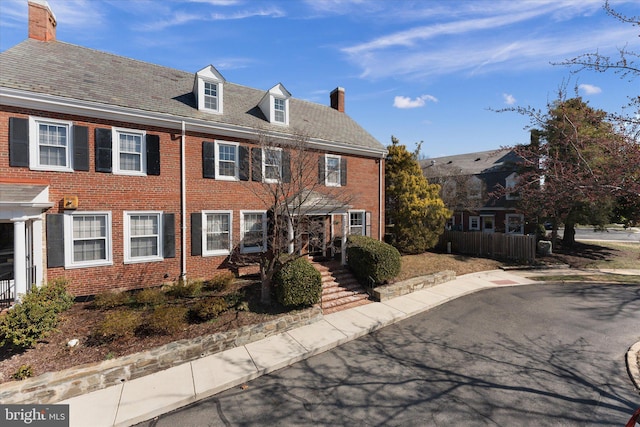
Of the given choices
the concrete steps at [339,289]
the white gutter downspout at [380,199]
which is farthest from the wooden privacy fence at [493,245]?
the concrete steps at [339,289]

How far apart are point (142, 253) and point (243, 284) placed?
12.7ft

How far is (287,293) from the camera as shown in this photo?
8711mm

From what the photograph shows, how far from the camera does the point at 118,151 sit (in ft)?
32.4

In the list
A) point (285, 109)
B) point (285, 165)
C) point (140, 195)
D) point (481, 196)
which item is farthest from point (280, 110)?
point (481, 196)

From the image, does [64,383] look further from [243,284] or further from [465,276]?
[465,276]

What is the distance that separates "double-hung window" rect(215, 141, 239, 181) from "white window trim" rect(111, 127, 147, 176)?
2.54 m

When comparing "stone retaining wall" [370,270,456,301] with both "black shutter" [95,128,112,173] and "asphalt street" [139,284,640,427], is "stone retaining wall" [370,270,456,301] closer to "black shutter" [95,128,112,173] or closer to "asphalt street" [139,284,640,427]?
"asphalt street" [139,284,640,427]

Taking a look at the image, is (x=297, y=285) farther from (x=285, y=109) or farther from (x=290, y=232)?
(x=285, y=109)

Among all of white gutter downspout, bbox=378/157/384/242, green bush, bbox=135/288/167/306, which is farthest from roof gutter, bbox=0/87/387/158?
green bush, bbox=135/288/167/306

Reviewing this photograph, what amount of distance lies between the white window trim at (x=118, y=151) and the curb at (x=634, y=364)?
14.7 meters

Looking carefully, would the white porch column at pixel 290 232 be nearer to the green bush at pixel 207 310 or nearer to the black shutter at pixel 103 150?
the green bush at pixel 207 310

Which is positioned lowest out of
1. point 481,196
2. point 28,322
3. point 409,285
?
point 409,285

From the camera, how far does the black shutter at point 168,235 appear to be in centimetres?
1053

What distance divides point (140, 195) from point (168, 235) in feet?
5.75
